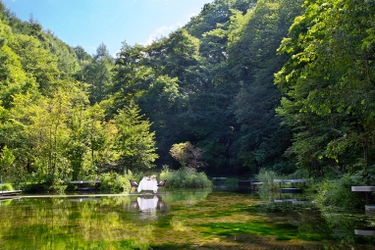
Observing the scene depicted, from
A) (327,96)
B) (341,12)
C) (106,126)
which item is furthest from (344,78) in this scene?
(106,126)

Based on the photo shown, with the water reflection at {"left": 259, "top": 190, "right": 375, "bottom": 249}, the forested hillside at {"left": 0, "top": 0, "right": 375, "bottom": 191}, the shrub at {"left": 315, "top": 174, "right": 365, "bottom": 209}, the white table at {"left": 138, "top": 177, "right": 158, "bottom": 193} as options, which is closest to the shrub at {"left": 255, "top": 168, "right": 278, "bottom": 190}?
the forested hillside at {"left": 0, "top": 0, "right": 375, "bottom": 191}

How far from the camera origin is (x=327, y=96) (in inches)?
355

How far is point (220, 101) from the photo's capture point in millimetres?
30609

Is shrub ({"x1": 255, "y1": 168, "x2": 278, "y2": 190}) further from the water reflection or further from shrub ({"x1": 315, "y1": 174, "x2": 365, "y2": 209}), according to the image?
the water reflection

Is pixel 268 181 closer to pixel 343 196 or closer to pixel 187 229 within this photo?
pixel 343 196

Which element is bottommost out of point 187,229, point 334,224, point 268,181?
point 334,224

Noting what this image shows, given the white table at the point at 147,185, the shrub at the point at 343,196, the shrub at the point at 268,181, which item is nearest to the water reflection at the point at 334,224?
the shrub at the point at 343,196

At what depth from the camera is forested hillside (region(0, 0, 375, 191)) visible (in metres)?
9.05

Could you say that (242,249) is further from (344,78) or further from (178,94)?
(178,94)

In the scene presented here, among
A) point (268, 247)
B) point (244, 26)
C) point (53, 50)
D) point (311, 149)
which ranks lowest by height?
point (268, 247)

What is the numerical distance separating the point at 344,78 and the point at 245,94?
1633 centimetres

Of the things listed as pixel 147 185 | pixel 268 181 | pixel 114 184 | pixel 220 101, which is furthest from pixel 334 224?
pixel 220 101

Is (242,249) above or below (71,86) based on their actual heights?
below

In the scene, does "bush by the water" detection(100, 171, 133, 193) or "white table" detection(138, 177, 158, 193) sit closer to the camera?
"white table" detection(138, 177, 158, 193)
